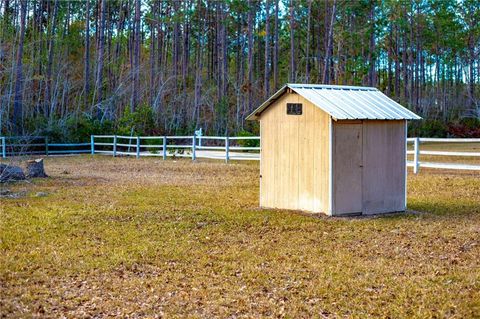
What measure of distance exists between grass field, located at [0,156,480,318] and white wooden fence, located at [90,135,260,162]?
12.8 m

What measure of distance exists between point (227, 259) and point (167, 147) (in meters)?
22.1

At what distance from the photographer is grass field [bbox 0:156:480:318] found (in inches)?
270

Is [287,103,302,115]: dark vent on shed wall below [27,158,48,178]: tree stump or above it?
above

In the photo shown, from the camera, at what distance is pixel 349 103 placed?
42.9 ft

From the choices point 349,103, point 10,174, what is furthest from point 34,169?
point 349,103

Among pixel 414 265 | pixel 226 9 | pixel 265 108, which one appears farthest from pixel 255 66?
pixel 414 265

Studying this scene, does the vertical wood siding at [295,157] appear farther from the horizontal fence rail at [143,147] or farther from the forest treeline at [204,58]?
the forest treeline at [204,58]

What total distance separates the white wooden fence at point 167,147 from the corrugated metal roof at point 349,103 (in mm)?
12514

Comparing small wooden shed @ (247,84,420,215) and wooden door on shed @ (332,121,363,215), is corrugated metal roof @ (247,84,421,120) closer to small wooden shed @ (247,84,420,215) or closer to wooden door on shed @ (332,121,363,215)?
small wooden shed @ (247,84,420,215)

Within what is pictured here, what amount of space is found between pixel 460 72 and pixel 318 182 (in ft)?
212

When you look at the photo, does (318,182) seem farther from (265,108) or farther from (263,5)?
(263,5)

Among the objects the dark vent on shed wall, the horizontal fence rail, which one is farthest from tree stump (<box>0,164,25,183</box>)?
the horizontal fence rail

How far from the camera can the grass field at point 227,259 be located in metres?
6.86

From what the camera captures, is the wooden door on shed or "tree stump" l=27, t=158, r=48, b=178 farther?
"tree stump" l=27, t=158, r=48, b=178
